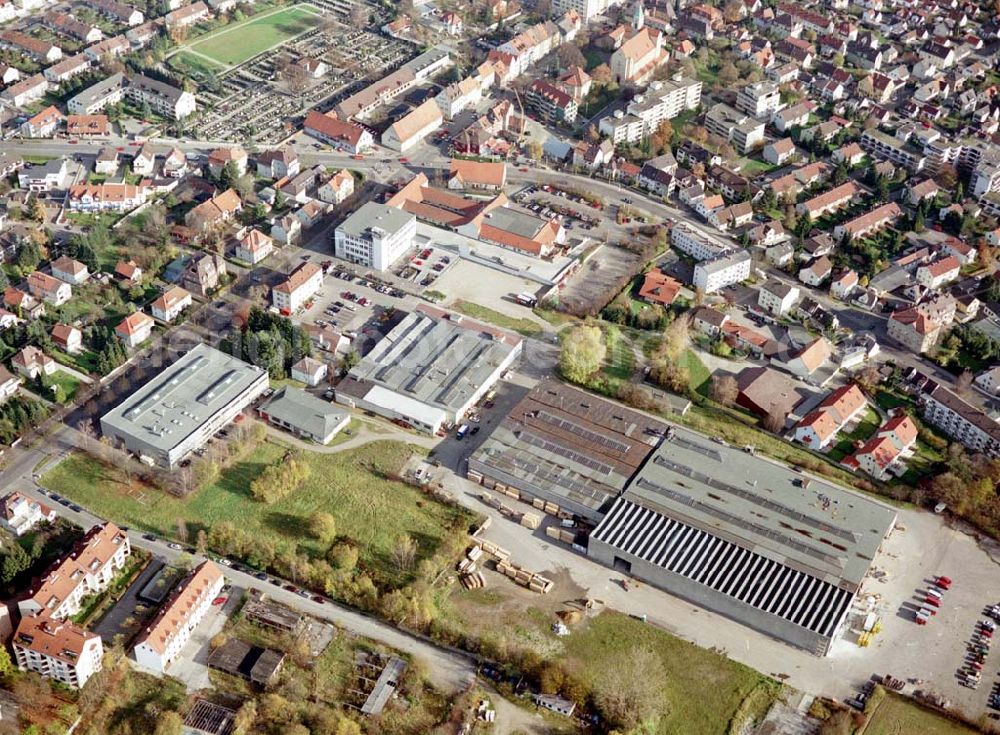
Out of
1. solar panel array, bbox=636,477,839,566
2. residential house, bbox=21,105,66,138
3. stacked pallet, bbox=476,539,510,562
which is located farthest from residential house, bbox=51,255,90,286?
solar panel array, bbox=636,477,839,566

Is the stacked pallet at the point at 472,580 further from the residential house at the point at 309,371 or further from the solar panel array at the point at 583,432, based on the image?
the residential house at the point at 309,371

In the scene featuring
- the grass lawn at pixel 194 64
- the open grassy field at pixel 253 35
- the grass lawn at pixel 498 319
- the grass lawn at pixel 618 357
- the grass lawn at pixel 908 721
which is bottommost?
the grass lawn at pixel 908 721

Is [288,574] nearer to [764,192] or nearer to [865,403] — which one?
[865,403]

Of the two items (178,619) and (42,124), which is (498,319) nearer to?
(178,619)

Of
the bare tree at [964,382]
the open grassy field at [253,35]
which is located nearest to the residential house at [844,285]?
the bare tree at [964,382]

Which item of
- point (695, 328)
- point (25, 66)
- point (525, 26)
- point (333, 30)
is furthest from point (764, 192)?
point (25, 66)

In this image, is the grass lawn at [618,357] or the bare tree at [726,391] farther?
the grass lawn at [618,357]

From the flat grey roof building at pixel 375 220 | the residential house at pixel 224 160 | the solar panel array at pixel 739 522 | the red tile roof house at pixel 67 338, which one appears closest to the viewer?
the solar panel array at pixel 739 522
